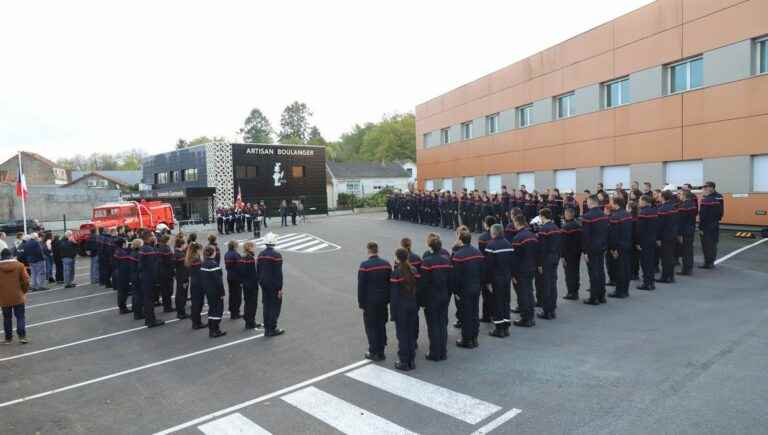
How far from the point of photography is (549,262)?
913 centimetres

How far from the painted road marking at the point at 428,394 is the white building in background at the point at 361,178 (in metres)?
56.3

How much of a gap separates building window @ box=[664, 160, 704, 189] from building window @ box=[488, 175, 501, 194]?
40.0 feet

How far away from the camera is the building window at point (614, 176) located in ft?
75.8

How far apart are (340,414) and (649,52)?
72.4ft

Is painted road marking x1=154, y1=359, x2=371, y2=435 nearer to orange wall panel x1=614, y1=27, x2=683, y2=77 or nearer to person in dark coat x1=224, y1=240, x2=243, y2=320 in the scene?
person in dark coat x1=224, y1=240, x2=243, y2=320

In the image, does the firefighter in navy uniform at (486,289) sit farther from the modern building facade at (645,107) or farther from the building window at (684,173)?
the building window at (684,173)

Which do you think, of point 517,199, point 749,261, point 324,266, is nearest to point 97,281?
point 324,266

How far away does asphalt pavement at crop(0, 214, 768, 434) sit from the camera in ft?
17.4

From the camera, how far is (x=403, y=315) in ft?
23.2

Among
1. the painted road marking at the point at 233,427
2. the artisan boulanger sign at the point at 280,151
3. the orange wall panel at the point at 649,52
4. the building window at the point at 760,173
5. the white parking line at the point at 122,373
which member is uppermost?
the orange wall panel at the point at 649,52

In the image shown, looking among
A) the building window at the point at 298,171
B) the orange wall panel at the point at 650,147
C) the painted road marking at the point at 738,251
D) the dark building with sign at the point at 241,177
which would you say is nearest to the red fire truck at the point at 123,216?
the dark building with sign at the point at 241,177

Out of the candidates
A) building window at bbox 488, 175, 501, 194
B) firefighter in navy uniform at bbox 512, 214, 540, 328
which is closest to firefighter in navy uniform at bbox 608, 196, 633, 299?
firefighter in navy uniform at bbox 512, 214, 540, 328

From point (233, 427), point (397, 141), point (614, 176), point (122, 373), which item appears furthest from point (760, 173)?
point (397, 141)

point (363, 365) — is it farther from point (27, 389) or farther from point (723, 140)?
point (723, 140)
